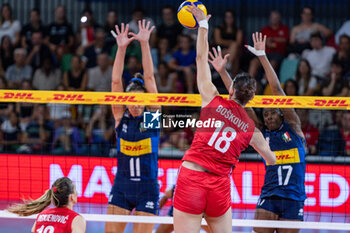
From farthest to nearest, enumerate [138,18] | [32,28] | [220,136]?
[32,28], [138,18], [220,136]

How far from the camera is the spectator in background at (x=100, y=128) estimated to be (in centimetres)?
1033

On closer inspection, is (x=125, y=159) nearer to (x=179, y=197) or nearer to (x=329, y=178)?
(x=179, y=197)

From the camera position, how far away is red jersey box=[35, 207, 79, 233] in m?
4.70

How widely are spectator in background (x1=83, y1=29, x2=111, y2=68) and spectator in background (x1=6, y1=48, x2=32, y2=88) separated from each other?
134 centimetres

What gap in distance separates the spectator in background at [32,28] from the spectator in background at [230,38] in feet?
13.3

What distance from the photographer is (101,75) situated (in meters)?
11.4

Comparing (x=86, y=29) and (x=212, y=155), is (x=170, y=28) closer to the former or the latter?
(x=86, y=29)

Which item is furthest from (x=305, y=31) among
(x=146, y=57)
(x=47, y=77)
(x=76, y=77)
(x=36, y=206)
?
(x=36, y=206)

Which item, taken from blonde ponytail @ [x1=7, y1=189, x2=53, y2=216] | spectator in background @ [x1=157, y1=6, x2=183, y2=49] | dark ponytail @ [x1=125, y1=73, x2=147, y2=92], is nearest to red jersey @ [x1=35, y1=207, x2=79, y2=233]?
blonde ponytail @ [x1=7, y1=189, x2=53, y2=216]

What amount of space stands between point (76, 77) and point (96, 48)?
84cm

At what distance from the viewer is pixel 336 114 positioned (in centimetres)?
1009

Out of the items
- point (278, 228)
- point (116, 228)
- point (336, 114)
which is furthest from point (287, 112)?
point (336, 114)

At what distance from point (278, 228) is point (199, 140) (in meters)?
1.90

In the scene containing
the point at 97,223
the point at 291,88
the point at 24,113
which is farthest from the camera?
the point at 24,113
